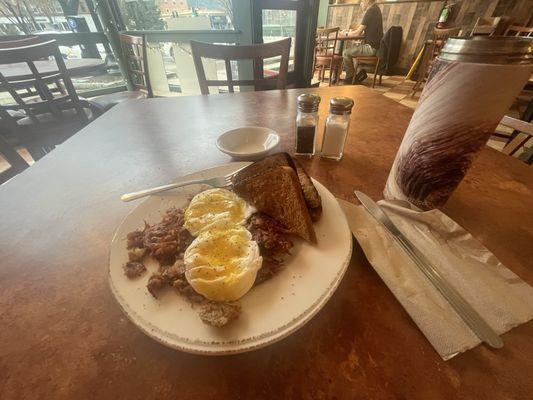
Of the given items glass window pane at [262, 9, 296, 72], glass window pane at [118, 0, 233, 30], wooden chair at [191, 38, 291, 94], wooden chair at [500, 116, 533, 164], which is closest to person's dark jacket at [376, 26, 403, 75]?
glass window pane at [262, 9, 296, 72]

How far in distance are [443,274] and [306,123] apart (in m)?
0.59

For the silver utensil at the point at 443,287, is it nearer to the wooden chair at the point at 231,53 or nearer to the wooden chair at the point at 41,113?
the wooden chair at the point at 231,53

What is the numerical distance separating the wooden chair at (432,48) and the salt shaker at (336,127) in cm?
351

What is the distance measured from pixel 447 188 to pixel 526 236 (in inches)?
8.6

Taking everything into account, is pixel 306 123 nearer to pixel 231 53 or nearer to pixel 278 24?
pixel 231 53

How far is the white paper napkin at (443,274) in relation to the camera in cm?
38

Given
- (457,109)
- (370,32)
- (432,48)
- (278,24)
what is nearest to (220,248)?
(457,109)

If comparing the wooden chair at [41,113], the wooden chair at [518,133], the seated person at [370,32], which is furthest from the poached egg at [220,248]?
the seated person at [370,32]

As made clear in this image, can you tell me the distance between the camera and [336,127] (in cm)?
81

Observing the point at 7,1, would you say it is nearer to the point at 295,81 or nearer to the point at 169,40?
the point at 169,40

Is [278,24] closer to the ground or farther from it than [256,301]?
farther from it

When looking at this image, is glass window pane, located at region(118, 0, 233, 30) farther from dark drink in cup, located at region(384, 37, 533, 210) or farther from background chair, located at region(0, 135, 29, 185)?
dark drink in cup, located at region(384, 37, 533, 210)

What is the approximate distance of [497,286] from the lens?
1.41ft

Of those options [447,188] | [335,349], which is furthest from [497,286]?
[335,349]
